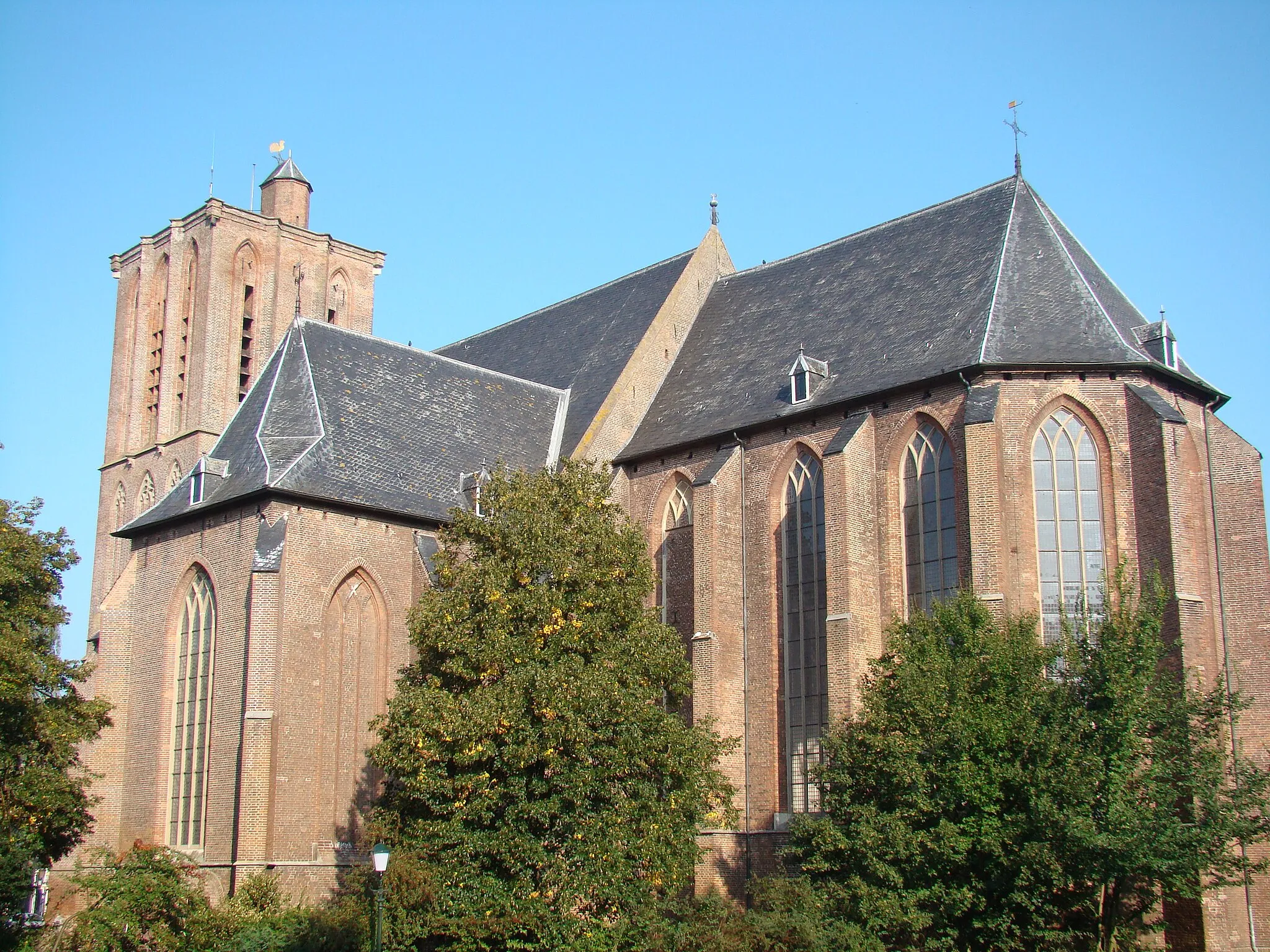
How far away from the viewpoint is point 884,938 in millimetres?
20625

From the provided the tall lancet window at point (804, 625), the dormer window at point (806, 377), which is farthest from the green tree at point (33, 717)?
the dormer window at point (806, 377)

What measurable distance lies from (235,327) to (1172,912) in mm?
32931

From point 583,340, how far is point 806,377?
33.5 feet

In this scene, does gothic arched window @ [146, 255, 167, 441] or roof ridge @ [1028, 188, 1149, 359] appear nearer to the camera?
roof ridge @ [1028, 188, 1149, 359]

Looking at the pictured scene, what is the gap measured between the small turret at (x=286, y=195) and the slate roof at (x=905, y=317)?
18.4 metres

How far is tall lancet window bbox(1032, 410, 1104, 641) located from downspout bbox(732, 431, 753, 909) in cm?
615

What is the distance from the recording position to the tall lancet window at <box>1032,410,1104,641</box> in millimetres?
25094

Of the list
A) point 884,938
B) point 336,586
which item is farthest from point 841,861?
point 336,586

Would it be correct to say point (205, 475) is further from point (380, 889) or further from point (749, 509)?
point (380, 889)

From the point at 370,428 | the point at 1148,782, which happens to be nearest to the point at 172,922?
the point at 370,428

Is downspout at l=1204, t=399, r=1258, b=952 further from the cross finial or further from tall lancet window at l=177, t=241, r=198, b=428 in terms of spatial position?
tall lancet window at l=177, t=241, r=198, b=428

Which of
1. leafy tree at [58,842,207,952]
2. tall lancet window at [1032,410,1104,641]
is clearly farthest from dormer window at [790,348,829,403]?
leafy tree at [58,842,207,952]

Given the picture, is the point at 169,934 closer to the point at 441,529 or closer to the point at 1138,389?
the point at 441,529

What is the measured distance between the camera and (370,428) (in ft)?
103
